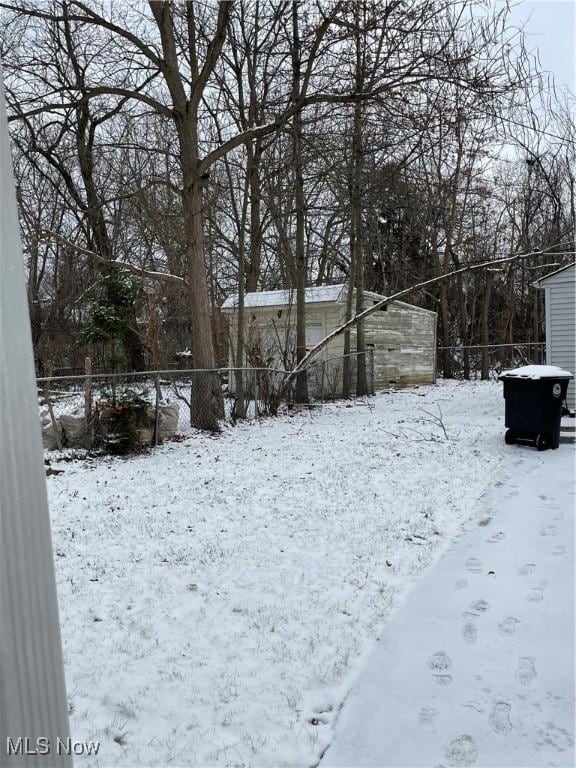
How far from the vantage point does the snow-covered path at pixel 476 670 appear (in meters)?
2.35

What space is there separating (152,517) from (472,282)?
28852mm

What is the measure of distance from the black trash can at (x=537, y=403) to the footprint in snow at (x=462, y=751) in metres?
7.14

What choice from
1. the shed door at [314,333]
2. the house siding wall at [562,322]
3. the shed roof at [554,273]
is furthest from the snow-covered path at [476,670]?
the shed door at [314,333]

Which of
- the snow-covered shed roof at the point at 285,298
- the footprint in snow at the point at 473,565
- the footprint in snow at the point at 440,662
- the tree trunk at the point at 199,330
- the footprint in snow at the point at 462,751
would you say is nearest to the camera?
the footprint in snow at the point at 462,751

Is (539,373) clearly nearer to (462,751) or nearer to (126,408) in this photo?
(126,408)

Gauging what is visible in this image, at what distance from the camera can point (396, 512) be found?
5664mm

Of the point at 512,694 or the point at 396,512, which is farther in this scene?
the point at 396,512

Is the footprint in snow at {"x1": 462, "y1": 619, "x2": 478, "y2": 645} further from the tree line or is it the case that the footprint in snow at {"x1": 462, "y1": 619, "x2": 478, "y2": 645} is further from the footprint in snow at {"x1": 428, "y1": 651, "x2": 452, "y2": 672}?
the tree line

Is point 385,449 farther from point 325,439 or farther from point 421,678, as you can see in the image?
point 421,678

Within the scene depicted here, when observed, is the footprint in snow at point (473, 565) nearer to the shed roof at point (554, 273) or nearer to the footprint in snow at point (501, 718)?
the footprint in snow at point (501, 718)

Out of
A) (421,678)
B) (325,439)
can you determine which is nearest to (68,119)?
(325,439)

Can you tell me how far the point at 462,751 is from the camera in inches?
91.4

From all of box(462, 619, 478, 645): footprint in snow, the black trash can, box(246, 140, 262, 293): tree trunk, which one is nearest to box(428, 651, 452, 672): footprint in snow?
box(462, 619, 478, 645): footprint in snow

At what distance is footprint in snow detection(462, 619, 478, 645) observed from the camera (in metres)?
3.18
